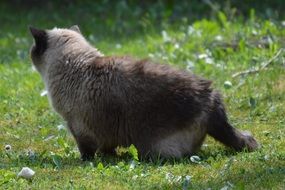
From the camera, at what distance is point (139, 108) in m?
5.92

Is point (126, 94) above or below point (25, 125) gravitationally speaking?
above

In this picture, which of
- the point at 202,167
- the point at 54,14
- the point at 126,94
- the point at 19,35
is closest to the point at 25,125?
the point at 126,94

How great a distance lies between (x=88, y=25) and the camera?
1225 cm

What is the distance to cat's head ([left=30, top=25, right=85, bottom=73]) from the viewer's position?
650cm

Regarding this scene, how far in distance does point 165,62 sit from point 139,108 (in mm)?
2886

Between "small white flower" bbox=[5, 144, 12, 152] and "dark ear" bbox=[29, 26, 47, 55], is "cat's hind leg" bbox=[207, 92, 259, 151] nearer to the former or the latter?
"dark ear" bbox=[29, 26, 47, 55]

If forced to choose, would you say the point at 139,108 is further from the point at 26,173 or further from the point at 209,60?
the point at 209,60

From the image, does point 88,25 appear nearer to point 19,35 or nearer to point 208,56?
point 19,35

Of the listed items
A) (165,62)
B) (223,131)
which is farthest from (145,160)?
(165,62)

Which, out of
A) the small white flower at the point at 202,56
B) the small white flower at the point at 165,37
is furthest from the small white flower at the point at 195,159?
the small white flower at the point at 165,37

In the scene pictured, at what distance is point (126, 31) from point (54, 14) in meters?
1.88

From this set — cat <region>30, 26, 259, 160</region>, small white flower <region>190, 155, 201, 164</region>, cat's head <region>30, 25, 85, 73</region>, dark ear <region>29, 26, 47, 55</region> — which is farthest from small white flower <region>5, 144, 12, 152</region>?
small white flower <region>190, 155, 201, 164</region>

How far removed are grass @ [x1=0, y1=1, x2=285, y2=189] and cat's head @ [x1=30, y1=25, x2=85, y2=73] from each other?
68 cm

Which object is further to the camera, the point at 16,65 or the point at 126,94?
the point at 16,65
